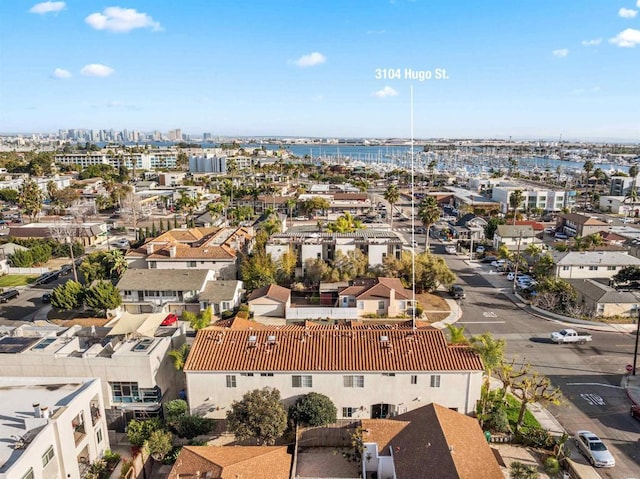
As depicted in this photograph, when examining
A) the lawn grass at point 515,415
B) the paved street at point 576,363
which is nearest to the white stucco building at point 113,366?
the lawn grass at point 515,415

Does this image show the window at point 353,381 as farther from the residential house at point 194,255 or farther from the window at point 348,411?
the residential house at point 194,255

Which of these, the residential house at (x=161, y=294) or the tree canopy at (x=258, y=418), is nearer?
the tree canopy at (x=258, y=418)

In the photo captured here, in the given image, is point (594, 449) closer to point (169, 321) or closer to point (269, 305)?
point (269, 305)

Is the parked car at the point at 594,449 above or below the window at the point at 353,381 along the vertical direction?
below

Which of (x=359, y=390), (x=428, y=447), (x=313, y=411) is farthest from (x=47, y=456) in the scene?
(x=428, y=447)

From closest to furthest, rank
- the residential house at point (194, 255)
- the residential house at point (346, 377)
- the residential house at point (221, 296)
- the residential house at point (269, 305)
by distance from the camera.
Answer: the residential house at point (346, 377), the residential house at point (269, 305), the residential house at point (221, 296), the residential house at point (194, 255)
